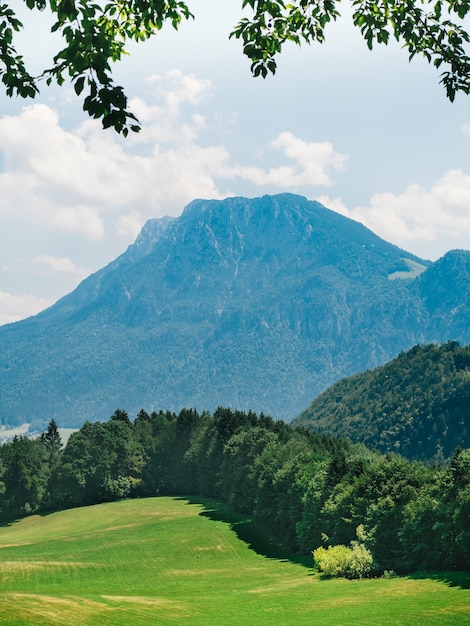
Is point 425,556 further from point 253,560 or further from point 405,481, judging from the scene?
point 253,560

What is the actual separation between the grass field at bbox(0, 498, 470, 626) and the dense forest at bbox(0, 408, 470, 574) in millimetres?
5193

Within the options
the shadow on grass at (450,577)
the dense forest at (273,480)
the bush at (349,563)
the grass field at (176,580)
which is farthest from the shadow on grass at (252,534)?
the shadow on grass at (450,577)

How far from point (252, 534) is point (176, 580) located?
32602 mm

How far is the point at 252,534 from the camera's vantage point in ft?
307

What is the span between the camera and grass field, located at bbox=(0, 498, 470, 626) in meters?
34.8

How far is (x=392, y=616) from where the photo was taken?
35.2 metres

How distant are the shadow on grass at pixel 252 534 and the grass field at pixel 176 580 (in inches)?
11.2

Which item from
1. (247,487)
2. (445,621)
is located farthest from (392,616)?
(247,487)

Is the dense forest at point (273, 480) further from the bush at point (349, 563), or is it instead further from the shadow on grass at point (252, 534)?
the shadow on grass at point (252, 534)

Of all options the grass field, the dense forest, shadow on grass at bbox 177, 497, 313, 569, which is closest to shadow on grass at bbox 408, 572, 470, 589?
the grass field

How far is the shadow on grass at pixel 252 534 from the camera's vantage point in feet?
257

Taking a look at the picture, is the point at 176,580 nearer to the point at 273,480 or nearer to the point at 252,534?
the point at 252,534

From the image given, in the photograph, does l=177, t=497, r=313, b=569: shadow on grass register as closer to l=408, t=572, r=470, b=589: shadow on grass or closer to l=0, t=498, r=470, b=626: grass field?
l=0, t=498, r=470, b=626: grass field

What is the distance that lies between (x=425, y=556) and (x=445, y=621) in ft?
84.3
